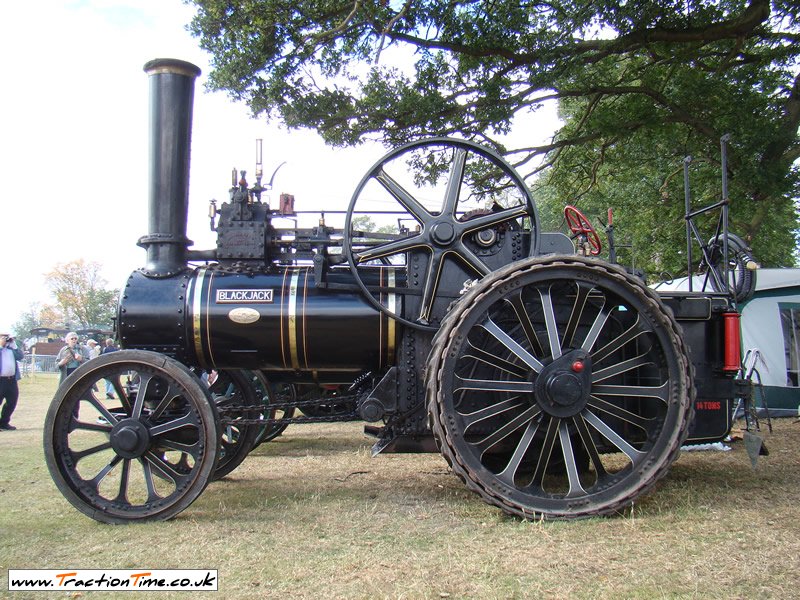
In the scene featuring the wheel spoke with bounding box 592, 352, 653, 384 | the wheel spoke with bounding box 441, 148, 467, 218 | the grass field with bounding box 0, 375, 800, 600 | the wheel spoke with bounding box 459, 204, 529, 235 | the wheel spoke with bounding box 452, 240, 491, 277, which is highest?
the wheel spoke with bounding box 441, 148, 467, 218

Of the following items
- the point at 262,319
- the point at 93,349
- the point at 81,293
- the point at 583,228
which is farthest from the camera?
the point at 81,293

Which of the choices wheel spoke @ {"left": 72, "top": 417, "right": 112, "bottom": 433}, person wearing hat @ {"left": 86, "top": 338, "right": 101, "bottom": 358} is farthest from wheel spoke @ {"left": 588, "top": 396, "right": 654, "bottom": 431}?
person wearing hat @ {"left": 86, "top": 338, "right": 101, "bottom": 358}

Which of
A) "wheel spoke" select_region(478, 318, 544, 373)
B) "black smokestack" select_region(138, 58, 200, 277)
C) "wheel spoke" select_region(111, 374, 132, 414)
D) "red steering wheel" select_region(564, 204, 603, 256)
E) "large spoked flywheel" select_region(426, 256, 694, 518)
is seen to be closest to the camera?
"large spoked flywheel" select_region(426, 256, 694, 518)

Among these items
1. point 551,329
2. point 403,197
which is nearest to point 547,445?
point 551,329

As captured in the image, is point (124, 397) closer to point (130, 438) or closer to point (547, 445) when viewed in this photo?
point (130, 438)

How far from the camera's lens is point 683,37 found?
9336mm

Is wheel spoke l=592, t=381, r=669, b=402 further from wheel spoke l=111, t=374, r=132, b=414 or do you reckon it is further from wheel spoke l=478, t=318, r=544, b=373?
wheel spoke l=111, t=374, r=132, b=414

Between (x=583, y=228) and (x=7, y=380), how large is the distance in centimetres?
984

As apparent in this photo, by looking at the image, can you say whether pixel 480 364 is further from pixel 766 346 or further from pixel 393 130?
pixel 766 346

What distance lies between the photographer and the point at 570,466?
425 centimetres

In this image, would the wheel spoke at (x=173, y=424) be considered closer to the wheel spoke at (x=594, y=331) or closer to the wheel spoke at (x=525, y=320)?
the wheel spoke at (x=525, y=320)

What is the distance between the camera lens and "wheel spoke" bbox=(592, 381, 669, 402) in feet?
14.1

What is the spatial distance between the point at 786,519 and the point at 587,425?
4.23ft

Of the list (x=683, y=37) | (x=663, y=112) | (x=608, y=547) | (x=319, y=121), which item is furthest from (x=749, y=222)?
(x=608, y=547)
